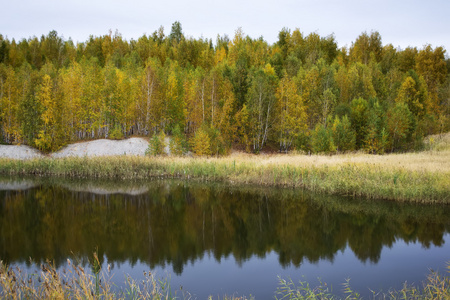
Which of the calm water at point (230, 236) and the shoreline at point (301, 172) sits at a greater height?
the shoreline at point (301, 172)

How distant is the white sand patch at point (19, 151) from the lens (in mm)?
35997

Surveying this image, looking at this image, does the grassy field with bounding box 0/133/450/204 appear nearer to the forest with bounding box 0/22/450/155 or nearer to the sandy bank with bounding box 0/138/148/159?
the forest with bounding box 0/22/450/155

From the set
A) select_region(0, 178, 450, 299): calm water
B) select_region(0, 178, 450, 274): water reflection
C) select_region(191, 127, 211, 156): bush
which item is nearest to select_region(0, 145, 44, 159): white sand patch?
select_region(0, 178, 450, 274): water reflection

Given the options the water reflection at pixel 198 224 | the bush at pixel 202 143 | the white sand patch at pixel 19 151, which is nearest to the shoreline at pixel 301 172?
the water reflection at pixel 198 224

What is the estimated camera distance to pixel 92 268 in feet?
32.7

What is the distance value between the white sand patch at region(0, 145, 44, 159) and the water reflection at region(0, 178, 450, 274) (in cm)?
1495

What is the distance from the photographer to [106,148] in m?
38.4

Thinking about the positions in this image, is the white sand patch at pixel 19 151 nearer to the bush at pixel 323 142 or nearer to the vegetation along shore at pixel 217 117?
the vegetation along shore at pixel 217 117

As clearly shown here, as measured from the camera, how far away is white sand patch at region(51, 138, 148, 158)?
3753 cm

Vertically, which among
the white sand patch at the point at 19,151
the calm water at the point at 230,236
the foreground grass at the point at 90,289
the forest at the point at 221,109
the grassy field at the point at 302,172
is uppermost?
the forest at the point at 221,109

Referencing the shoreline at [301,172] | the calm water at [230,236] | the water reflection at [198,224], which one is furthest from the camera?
the shoreline at [301,172]

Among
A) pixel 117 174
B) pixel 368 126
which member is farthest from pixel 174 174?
pixel 368 126

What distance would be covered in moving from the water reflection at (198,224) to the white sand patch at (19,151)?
14.9 m

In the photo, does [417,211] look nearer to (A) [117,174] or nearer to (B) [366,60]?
(A) [117,174]
